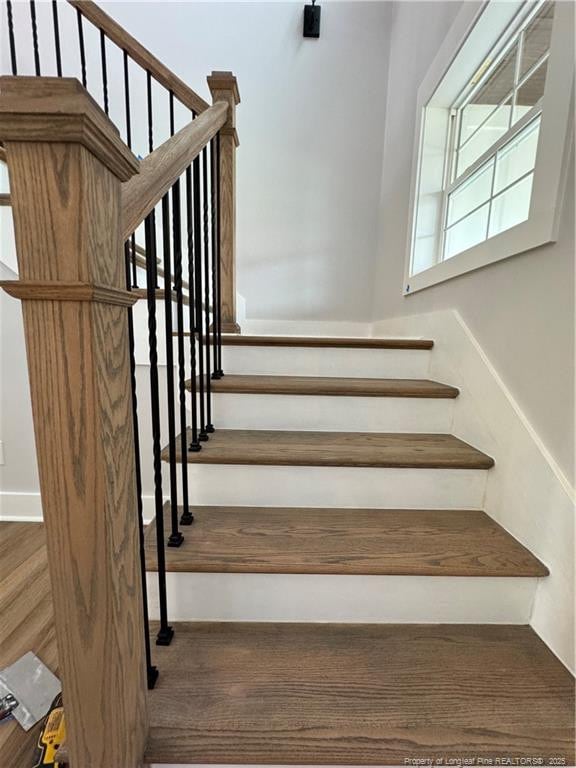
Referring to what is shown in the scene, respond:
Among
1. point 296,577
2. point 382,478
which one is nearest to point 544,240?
point 382,478

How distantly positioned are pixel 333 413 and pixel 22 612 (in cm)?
158

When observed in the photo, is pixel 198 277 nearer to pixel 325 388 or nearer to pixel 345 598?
pixel 325 388

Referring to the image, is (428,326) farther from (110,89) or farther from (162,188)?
(110,89)

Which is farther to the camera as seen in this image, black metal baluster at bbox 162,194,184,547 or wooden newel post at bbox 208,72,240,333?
wooden newel post at bbox 208,72,240,333

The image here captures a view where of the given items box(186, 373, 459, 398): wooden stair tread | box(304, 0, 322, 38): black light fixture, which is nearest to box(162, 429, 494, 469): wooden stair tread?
box(186, 373, 459, 398): wooden stair tread

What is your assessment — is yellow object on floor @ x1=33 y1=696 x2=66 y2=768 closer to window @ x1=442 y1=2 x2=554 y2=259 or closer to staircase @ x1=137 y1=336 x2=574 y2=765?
staircase @ x1=137 y1=336 x2=574 y2=765

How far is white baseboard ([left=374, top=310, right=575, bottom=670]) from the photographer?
876mm

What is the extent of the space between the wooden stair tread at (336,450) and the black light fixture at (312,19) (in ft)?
10.0

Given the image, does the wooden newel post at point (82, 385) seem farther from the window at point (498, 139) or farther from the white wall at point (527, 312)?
the window at point (498, 139)

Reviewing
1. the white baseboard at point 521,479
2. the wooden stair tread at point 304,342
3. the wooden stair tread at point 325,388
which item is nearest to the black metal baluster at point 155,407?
the wooden stair tread at point 325,388

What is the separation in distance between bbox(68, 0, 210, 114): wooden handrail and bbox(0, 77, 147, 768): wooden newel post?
1.52m

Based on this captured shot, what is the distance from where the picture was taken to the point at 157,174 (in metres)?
0.72

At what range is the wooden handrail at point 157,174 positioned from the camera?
2.00 feet

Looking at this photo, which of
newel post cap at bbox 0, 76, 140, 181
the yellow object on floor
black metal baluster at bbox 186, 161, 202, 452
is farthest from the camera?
black metal baluster at bbox 186, 161, 202, 452
